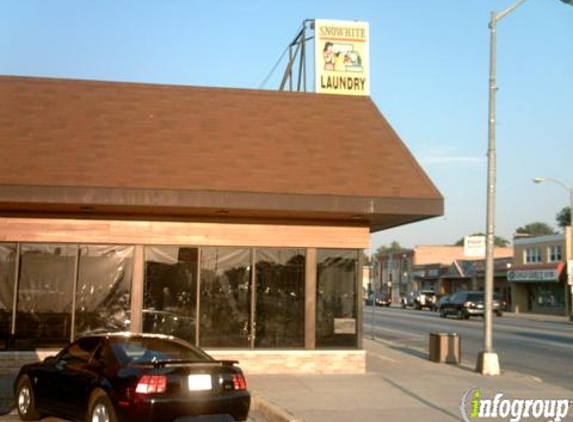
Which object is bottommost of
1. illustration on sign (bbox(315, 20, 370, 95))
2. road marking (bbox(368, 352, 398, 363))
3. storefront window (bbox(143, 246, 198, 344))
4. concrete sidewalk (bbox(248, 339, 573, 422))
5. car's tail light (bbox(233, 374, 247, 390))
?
road marking (bbox(368, 352, 398, 363))

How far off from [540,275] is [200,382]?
5154 centimetres

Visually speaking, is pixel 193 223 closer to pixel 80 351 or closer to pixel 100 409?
pixel 80 351

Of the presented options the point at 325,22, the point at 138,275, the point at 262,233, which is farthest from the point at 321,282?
the point at 325,22

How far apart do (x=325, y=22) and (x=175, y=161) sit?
694 cm

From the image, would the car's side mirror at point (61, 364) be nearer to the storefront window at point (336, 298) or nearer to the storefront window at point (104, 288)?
the storefront window at point (104, 288)

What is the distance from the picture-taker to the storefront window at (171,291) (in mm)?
14312

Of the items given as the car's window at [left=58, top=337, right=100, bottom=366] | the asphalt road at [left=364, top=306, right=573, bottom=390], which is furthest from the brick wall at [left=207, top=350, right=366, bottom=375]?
the car's window at [left=58, top=337, right=100, bottom=366]

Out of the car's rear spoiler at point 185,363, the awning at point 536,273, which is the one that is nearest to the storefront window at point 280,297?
the car's rear spoiler at point 185,363

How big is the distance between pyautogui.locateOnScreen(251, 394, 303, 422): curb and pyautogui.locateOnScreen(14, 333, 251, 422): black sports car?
0.88 meters

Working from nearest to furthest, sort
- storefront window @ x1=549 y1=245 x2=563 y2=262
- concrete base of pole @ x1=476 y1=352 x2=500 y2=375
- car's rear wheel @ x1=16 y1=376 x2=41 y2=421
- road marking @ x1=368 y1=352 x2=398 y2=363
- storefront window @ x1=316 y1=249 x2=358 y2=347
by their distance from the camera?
car's rear wheel @ x1=16 y1=376 x2=41 y2=421
storefront window @ x1=316 y1=249 x2=358 y2=347
concrete base of pole @ x1=476 y1=352 x2=500 y2=375
road marking @ x1=368 y1=352 x2=398 y2=363
storefront window @ x1=549 y1=245 x2=563 y2=262

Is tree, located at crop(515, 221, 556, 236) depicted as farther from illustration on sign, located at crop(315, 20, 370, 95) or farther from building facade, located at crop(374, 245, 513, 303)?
illustration on sign, located at crop(315, 20, 370, 95)

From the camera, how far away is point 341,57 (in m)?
18.5

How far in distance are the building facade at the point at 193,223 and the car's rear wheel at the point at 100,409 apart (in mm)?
5120

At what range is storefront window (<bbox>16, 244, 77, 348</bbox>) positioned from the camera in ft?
45.7
